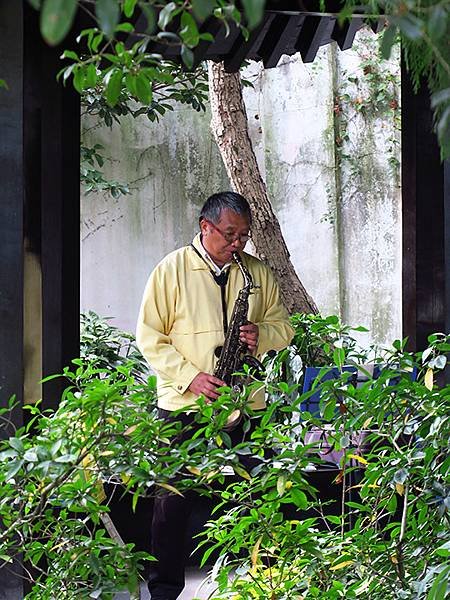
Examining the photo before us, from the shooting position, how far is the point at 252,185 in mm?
7883

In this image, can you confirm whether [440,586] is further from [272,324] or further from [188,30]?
[272,324]

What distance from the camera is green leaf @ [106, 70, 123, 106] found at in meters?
1.95

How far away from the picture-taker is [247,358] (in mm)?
4465

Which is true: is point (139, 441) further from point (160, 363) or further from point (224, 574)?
point (160, 363)

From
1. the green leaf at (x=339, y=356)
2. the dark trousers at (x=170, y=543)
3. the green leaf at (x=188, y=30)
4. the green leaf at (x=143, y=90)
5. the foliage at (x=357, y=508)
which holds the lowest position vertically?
the dark trousers at (x=170, y=543)

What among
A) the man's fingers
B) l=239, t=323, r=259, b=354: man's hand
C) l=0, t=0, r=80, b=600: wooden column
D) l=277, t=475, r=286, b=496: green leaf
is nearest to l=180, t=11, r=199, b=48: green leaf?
l=277, t=475, r=286, b=496: green leaf

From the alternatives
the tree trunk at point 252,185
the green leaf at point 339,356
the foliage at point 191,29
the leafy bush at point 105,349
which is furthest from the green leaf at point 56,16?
the tree trunk at point 252,185

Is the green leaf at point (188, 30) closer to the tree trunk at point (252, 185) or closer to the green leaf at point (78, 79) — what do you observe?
the green leaf at point (78, 79)

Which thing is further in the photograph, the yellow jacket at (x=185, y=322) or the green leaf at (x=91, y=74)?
the yellow jacket at (x=185, y=322)

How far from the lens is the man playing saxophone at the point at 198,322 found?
4348 millimetres

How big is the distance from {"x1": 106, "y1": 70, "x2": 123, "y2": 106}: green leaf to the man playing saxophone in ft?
7.82

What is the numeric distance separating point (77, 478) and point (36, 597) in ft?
1.12

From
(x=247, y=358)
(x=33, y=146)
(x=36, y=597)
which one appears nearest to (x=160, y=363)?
(x=247, y=358)

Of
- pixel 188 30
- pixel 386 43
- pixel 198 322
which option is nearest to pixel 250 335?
pixel 198 322
